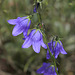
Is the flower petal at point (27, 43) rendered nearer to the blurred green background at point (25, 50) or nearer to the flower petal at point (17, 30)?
the flower petal at point (17, 30)

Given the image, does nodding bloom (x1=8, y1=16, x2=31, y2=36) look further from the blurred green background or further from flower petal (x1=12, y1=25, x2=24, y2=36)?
the blurred green background

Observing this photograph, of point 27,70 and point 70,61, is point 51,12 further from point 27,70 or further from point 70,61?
point 27,70

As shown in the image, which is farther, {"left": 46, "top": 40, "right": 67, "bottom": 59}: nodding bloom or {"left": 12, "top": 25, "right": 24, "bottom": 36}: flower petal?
{"left": 46, "top": 40, "right": 67, "bottom": 59}: nodding bloom

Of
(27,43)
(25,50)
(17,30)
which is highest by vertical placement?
(17,30)

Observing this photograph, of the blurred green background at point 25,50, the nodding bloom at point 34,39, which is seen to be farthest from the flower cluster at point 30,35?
the blurred green background at point 25,50

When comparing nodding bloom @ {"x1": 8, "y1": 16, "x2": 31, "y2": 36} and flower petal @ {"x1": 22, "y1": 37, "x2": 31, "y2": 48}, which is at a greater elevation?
nodding bloom @ {"x1": 8, "y1": 16, "x2": 31, "y2": 36}

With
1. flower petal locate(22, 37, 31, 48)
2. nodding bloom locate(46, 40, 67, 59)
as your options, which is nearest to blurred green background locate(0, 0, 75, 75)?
nodding bloom locate(46, 40, 67, 59)

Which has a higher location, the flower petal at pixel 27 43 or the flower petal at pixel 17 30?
the flower petal at pixel 17 30

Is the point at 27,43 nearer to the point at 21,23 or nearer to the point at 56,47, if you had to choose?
the point at 21,23

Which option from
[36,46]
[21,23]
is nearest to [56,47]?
[36,46]

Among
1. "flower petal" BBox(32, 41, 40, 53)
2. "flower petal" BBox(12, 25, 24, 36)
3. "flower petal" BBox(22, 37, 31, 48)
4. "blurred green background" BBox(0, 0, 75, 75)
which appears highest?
A: "flower petal" BBox(12, 25, 24, 36)

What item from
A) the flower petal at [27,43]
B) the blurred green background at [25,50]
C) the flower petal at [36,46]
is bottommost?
the blurred green background at [25,50]
